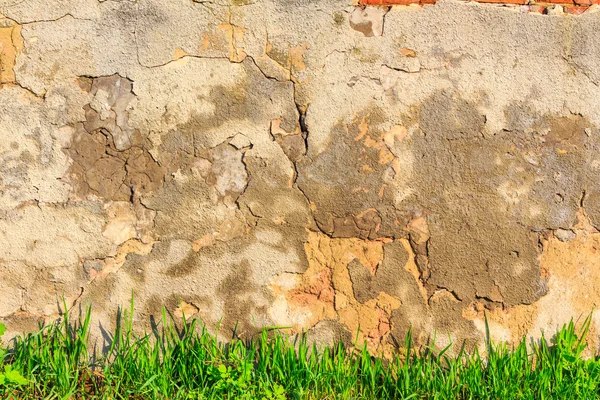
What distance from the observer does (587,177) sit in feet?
8.39

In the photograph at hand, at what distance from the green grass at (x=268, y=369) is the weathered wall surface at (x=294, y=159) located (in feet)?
0.34

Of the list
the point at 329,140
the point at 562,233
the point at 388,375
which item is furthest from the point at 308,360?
the point at 562,233

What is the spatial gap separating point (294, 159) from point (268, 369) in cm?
85

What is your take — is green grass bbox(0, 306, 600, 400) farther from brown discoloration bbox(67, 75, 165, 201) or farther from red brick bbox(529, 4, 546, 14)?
red brick bbox(529, 4, 546, 14)

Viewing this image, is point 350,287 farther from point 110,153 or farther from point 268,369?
point 110,153

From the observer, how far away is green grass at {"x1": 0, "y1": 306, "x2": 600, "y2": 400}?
8.00 feet

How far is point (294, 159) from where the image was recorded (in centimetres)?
254

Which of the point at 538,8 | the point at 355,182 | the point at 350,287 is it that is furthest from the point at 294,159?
the point at 538,8

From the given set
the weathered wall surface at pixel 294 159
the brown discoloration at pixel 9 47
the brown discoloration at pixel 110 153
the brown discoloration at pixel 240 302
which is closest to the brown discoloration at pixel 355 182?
the weathered wall surface at pixel 294 159

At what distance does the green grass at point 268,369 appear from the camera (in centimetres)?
244

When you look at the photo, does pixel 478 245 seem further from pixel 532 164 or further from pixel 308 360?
pixel 308 360

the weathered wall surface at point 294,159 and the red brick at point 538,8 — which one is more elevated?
the red brick at point 538,8

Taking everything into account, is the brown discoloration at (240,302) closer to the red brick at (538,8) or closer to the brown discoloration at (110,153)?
the brown discoloration at (110,153)

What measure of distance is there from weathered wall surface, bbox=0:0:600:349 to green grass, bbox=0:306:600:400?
0.10m
